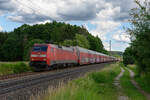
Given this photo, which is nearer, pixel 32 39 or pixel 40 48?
pixel 40 48

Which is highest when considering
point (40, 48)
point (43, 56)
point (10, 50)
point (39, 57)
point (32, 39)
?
point (32, 39)

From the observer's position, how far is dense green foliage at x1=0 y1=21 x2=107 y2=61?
286 ft

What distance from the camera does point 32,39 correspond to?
327 ft

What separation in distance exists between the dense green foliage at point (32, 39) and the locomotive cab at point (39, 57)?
162 ft

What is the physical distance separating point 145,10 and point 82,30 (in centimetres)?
9839

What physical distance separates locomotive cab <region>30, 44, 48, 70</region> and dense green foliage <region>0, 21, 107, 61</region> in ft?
162

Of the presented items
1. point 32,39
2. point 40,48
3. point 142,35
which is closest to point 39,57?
point 40,48

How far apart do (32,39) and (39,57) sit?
242 ft

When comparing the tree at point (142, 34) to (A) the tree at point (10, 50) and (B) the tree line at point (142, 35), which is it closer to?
(B) the tree line at point (142, 35)

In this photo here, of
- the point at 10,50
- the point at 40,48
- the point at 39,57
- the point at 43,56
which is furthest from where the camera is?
the point at 10,50

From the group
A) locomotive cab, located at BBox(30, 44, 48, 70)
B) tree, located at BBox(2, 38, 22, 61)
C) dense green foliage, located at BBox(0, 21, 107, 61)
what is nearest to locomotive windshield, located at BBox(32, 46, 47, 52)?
locomotive cab, located at BBox(30, 44, 48, 70)

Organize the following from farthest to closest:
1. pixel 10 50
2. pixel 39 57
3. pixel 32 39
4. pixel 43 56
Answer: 1. pixel 32 39
2. pixel 10 50
3. pixel 39 57
4. pixel 43 56

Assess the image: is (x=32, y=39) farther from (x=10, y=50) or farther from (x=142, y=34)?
(x=142, y=34)

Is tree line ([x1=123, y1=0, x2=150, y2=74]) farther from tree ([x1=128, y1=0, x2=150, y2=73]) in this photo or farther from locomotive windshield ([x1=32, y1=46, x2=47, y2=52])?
locomotive windshield ([x1=32, y1=46, x2=47, y2=52])
